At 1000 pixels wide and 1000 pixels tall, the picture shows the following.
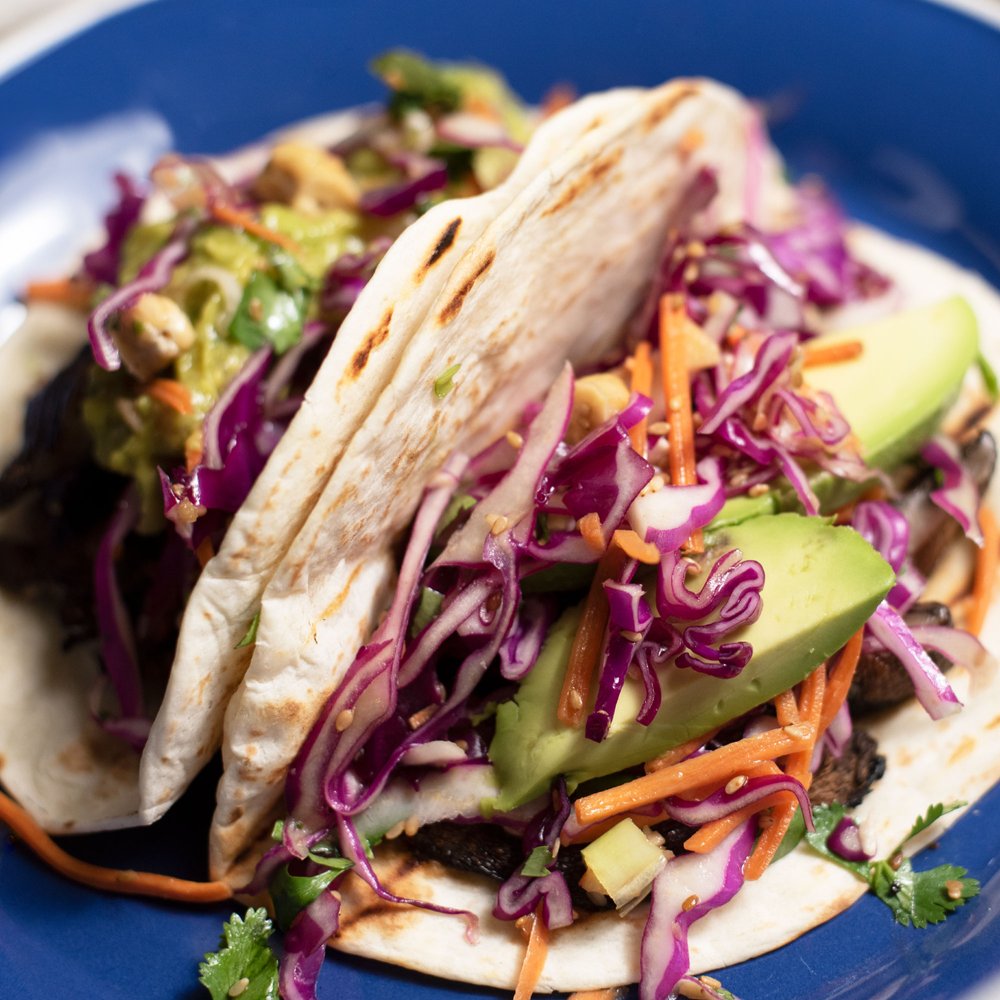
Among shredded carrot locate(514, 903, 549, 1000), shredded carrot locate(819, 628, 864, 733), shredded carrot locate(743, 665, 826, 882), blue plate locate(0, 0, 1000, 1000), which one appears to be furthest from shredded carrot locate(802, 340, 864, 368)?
shredded carrot locate(514, 903, 549, 1000)

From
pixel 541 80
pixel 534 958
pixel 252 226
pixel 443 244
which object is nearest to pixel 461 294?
pixel 443 244

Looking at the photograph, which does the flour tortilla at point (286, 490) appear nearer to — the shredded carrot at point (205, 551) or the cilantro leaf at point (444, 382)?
the cilantro leaf at point (444, 382)

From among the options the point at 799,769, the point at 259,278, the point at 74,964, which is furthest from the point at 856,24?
the point at 74,964

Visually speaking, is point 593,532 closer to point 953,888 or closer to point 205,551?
point 205,551

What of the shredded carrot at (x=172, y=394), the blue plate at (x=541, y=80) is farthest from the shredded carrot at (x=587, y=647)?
the blue plate at (x=541, y=80)

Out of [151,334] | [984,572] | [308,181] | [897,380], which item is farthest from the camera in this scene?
[308,181]

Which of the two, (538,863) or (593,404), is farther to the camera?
(593,404)
